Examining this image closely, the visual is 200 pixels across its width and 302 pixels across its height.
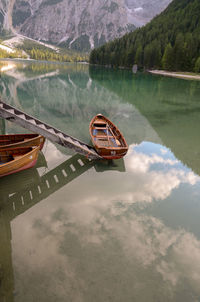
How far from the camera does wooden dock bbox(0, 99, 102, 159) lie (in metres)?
12.7

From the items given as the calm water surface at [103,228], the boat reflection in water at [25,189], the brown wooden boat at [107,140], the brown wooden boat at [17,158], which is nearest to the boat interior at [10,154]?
the brown wooden boat at [17,158]

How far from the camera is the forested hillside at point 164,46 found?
3777 inches

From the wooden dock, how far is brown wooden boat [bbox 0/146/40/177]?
1.49 m

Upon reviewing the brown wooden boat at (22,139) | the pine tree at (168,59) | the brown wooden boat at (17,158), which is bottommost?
the brown wooden boat at (17,158)

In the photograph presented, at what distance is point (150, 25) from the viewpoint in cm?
15838

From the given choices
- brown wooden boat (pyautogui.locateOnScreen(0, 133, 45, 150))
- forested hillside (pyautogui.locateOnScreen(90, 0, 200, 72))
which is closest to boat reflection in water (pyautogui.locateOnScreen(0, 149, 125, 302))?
brown wooden boat (pyautogui.locateOnScreen(0, 133, 45, 150))

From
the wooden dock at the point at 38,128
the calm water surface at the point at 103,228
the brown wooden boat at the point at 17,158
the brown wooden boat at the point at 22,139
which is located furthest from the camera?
the brown wooden boat at the point at 22,139

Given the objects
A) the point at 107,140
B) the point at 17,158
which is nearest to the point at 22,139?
the point at 17,158

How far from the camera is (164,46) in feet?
388

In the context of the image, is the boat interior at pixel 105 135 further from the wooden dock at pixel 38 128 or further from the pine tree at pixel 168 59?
the pine tree at pixel 168 59

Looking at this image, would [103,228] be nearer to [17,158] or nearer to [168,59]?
[17,158]

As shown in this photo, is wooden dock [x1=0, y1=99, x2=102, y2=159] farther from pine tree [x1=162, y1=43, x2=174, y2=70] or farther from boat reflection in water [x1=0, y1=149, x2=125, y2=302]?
pine tree [x1=162, y1=43, x2=174, y2=70]

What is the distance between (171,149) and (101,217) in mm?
11512

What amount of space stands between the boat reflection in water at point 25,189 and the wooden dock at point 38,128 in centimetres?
124
